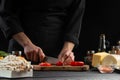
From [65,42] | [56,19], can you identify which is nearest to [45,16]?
[56,19]

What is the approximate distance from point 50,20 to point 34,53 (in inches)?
17.1

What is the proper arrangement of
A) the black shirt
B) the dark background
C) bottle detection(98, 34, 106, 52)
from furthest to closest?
the dark background
bottle detection(98, 34, 106, 52)
the black shirt

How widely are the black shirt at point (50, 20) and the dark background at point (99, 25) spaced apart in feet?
3.20

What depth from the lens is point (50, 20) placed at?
2.21m

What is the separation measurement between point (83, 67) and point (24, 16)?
71 cm

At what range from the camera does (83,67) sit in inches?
65.1

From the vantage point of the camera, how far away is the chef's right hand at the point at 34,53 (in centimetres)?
180

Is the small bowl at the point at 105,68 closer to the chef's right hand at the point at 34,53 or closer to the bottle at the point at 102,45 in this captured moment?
the chef's right hand at the point at 34,53

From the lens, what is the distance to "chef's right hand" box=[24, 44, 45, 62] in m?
1.80

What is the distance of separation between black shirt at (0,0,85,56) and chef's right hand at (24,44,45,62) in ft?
0.91

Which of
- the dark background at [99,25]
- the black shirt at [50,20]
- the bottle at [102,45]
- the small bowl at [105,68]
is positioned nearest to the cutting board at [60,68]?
the small bowl at [105,68]

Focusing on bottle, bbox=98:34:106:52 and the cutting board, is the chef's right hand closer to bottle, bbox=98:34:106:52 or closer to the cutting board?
the cutting board

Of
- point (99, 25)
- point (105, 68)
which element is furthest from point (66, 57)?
point (99, 25)

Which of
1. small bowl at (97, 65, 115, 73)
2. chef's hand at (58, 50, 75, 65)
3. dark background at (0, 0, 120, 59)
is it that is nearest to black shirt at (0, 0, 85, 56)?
chef's hand at (58, 50, 75, 65)
